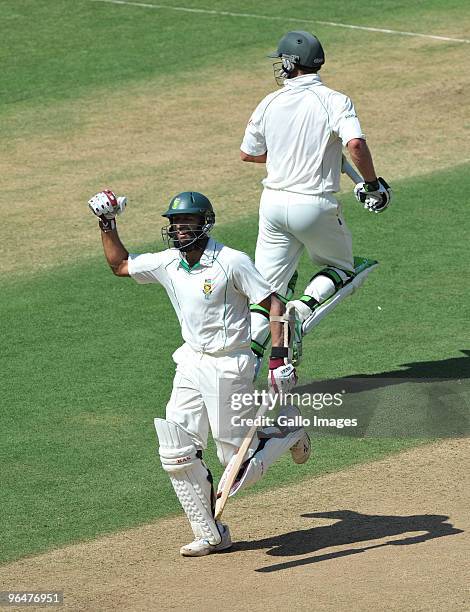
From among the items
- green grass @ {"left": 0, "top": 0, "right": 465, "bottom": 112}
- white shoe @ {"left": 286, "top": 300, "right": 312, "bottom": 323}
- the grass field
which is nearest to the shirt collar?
white shoe @ {"left": 286, "top": 300, "right": 312, "bottom": 323}

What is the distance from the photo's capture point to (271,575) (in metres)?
7.26

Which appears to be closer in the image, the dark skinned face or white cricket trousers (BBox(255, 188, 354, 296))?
the dark skinned face

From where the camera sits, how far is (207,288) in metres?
7.57

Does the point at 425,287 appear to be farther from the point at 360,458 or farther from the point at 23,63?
the point at 23,63

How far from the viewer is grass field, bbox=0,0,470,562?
8.93 m

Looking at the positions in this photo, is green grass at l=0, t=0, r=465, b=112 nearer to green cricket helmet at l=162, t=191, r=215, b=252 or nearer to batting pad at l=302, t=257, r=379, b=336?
batting pad at l=302, t=257, r=379, b=336

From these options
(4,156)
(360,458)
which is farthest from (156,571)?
(4,156)

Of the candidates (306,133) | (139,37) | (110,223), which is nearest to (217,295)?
(110,223)

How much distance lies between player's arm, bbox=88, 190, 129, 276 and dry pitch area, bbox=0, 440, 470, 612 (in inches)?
60.9

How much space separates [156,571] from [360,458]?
6.52 ft

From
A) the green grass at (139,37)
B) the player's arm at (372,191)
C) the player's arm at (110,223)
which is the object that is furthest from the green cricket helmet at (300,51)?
the green grass at (139,37)

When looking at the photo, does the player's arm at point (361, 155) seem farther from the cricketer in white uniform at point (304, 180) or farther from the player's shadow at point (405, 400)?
the player's shadow at point (405, 400)

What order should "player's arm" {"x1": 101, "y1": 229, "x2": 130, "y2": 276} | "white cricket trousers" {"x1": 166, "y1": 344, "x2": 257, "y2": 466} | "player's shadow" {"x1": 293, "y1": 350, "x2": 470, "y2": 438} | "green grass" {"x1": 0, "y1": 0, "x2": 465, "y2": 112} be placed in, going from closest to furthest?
"white cricket trousers" {"x1": 166, "y1": 344, "x2": 257, "y2": 466} → "player's arm" {"x1": 101, "y1": 229, "x2": 130, "y2": 276} → "player's shadow" {"x1": 293, "y1": 350, "x2": 470, "y2": 438} → "green grass" {"x1": 0, "y1": 0, "x2": 465, "y2": 112}

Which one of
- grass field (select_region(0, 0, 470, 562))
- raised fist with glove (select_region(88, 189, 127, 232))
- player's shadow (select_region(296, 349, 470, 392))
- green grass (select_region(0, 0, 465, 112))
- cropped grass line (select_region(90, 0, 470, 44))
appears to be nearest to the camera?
raised fist with glove (select_region(88, 189, 127, 232))
